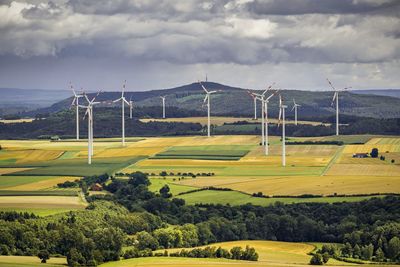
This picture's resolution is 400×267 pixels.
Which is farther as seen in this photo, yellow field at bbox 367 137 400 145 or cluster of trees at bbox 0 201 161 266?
yellow field at bbox 367 137 400 145

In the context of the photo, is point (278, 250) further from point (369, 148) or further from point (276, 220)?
point (369, 148)

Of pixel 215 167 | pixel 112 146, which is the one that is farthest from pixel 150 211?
pixel 112 146

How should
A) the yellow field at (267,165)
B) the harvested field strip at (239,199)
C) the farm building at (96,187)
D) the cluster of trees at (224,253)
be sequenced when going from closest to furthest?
the cluster of trees at (224,253)
the harvested field strip at (239,199)
the yellow field at (267,165)
the farm building at (96,187)

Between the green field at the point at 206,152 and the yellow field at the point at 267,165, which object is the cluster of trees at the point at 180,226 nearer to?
the yellow field at the point at 267,165

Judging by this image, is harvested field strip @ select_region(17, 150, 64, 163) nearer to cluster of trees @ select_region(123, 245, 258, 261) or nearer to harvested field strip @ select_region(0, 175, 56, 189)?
harvested field strip @ select_region(0, 175, 56, 189)

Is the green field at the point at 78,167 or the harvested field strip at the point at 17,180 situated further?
the green field at the point at 78,167

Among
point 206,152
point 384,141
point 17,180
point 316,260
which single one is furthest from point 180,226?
point 384,141

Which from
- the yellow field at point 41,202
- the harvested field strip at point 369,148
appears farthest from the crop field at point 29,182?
the harvested field strip at point 369,148

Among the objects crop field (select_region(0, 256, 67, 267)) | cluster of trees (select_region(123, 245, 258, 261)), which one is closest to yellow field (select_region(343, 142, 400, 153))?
cluster of trees (select_region(123, 245, 258, 261))

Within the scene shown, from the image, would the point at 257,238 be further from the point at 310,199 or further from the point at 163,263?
the point at 163,263
